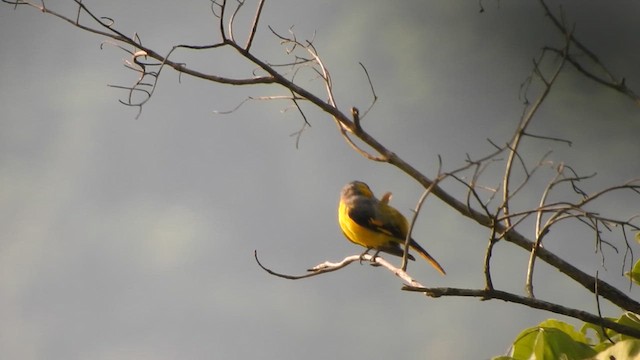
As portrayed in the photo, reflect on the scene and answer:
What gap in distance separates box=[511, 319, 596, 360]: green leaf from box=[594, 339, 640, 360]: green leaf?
0.17ft

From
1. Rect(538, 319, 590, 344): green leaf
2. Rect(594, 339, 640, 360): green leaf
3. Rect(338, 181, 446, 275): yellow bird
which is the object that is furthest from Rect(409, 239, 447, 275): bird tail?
Rect(594, 339, 640, 360): green leaf

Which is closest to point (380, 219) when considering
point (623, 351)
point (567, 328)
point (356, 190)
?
point (356, 190)

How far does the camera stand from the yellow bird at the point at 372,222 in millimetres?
2719

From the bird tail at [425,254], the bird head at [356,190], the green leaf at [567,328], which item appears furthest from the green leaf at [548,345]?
the bird head at [356,190]

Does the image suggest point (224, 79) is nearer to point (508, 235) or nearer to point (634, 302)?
point (508, 235)

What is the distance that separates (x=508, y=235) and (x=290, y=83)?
2.13 feet

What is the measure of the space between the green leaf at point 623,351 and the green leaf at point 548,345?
0.05 metres

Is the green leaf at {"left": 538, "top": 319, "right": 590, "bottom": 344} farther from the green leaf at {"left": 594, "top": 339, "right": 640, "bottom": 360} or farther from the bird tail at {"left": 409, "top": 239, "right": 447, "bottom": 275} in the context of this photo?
the bird tail at {"left": 409, "top": 239, "right": 447, "bottom": 275}

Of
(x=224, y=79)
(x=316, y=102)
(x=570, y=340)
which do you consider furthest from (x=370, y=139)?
(x=570, y=340)

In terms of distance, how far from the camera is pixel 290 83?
2006 millimetres

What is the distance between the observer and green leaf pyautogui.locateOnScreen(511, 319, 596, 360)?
5.58 feet

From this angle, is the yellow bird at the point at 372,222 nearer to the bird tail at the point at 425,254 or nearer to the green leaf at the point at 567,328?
the bird tail at the point at 425,254

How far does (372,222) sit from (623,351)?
1.19m

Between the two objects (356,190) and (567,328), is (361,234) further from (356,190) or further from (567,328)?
(567,328)
